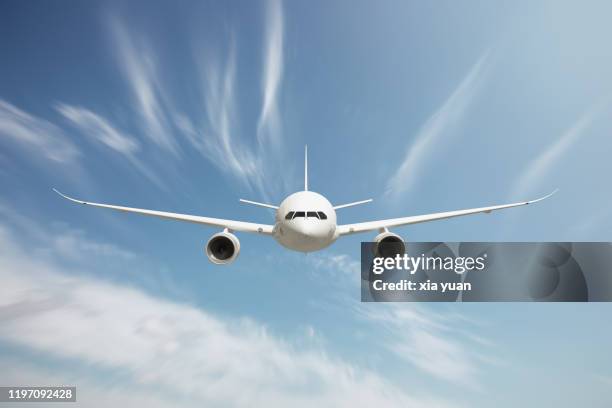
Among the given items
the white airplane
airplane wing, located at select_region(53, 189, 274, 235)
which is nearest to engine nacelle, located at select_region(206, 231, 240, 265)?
the white airplane

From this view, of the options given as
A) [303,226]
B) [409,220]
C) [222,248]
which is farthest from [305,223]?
[409,220]

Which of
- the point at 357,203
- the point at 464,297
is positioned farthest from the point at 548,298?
the point at 357,203

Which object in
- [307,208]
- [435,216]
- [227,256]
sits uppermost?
[435,216]

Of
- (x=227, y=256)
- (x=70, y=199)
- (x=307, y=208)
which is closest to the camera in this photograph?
(x=307, y=208)

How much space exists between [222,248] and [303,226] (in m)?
4.73

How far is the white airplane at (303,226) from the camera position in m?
17.0

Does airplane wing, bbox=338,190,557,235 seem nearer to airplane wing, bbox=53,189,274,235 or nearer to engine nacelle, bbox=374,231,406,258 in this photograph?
engine nacelle, bbox=374,231,406,258

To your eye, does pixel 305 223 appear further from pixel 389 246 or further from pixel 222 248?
pixel 389 246

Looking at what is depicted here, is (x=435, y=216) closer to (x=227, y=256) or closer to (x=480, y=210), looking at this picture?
(x=480, y=210)

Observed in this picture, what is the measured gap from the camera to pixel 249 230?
20.5 meters

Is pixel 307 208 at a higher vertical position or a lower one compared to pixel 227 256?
higher

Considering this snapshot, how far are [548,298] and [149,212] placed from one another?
2027 centimetres

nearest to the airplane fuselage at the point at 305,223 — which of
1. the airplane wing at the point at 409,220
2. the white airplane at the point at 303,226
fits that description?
the white airplane at the point at 303,226

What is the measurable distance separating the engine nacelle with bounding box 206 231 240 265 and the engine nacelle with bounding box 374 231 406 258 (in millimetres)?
7006
